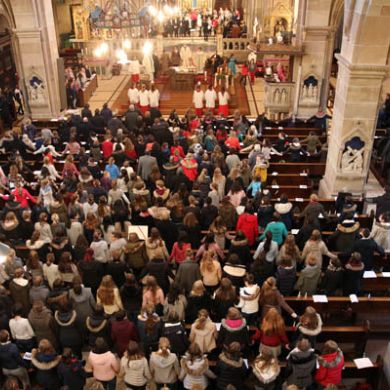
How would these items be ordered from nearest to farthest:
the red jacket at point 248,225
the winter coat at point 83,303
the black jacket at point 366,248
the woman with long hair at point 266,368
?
the woman with long hair at point 266,368
the winter coat at point 83,303
the black jacket at point 366,248
the red jacket at point 248,225

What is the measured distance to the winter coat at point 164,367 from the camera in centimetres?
590

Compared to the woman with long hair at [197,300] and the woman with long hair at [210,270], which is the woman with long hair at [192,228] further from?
the woman with long hair at [197,300]

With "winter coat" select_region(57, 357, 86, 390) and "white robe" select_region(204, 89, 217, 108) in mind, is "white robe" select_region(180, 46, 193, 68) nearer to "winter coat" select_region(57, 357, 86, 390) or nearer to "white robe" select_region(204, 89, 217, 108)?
"white robe" select_region(204, 89, 217, 108)

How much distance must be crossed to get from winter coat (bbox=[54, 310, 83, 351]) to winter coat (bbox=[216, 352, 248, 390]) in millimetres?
1934

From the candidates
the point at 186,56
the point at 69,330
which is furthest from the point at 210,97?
the point at 69,330

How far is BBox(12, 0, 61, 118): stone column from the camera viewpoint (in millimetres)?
15156

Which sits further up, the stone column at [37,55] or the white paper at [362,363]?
the stone column at [37,55]

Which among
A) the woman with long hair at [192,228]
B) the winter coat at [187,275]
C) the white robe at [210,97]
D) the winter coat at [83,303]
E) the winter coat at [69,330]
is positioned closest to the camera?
the winter coat at [69,330]

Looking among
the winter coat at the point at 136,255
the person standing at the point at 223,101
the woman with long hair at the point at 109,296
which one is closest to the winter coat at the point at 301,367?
the woman with long hair at the point at 109,296

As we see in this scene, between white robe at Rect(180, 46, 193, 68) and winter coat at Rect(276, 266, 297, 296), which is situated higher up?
white robe at Rect(180, 46, 193, 68)

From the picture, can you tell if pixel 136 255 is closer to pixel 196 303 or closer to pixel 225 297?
Answer: pixel 196 303

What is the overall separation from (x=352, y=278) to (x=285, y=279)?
1.02m

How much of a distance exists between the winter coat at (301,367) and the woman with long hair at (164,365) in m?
1.34

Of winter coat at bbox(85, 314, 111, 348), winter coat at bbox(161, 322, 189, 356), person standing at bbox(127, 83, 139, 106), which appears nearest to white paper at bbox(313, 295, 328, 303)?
winter coat at bbox(161, 322, 189, 356)
